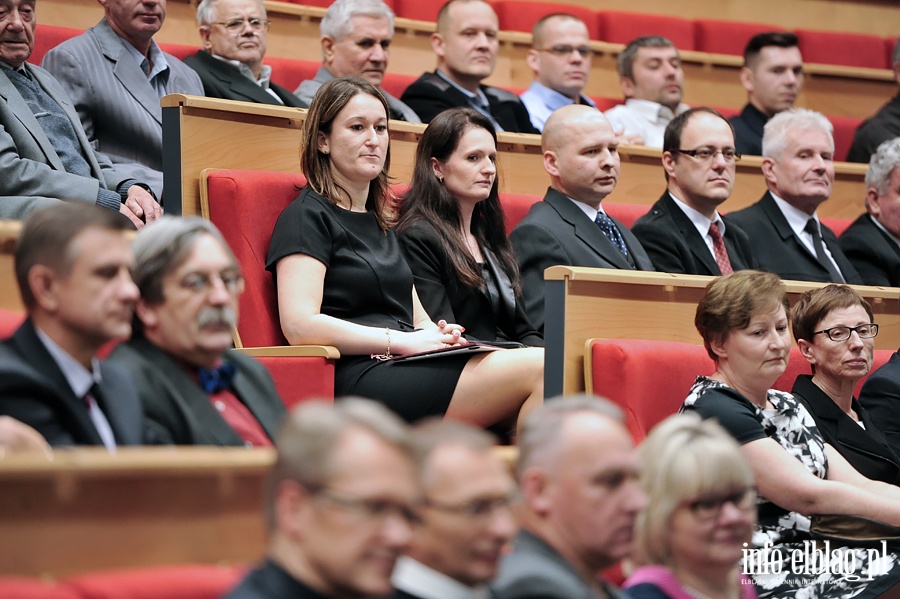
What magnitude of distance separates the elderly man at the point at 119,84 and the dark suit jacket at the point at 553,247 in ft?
1.22

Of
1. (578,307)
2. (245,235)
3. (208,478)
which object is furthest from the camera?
(245,235)

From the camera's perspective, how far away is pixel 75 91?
53.6 inches

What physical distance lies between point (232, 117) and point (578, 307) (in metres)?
0.44

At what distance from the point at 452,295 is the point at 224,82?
18.7 inches

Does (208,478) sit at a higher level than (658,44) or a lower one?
lower

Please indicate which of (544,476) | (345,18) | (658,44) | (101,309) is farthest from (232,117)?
(658,44)

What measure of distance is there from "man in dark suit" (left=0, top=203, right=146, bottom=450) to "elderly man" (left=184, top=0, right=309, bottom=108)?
0.89m

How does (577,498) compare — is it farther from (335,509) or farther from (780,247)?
(780,247)

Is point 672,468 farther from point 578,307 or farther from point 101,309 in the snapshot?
point 578,307

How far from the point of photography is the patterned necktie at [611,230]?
135 cm

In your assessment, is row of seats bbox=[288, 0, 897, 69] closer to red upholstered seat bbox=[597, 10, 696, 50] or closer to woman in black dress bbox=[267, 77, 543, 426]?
red upholstered seat bbox=[597, 10, 696, 50]

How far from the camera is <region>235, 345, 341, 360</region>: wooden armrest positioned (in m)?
1.04

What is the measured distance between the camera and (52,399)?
647 mm

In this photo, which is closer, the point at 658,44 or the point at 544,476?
the point at 544,476
